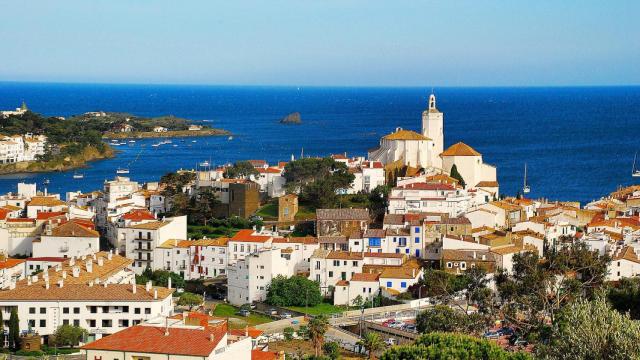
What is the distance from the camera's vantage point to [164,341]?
73.7ft

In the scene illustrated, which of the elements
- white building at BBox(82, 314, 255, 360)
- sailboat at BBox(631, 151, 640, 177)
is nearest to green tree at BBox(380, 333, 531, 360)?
white building at BBox(82, 314, 255, 360)

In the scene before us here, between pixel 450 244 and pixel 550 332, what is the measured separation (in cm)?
1034

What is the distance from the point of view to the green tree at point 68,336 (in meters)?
28.4

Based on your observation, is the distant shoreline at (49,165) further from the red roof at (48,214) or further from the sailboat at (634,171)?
the sailboat at (634,171)

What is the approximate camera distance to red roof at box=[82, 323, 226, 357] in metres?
22.0

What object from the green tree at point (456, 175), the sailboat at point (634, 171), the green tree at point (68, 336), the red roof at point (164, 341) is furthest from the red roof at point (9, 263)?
the sailboat at point (634, 171)

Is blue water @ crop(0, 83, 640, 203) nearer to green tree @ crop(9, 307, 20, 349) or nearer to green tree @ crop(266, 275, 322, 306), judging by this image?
green tree @ crop(266, 275, 322, 306)

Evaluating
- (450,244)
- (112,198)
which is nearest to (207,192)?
(112,198)

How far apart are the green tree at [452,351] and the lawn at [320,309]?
1036cm

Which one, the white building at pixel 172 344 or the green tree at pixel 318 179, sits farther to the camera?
the green tree at pixel 318 179

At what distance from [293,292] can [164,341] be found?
459 inches

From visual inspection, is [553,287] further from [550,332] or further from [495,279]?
[550,332]

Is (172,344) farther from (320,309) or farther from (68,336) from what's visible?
(320,309)

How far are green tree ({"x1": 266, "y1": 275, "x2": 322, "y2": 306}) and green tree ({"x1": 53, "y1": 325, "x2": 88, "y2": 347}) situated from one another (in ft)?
23.7
